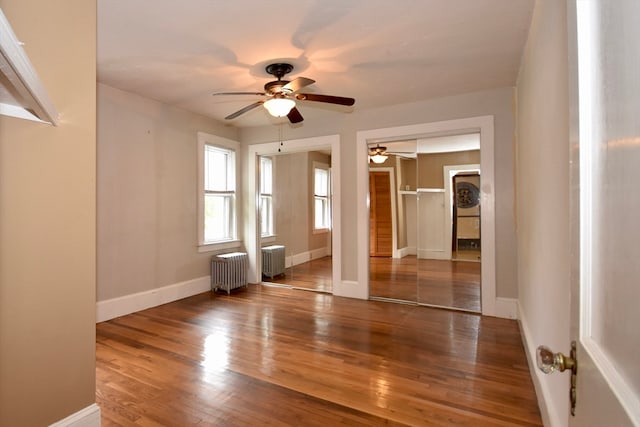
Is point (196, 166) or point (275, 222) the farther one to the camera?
point (275, 222)

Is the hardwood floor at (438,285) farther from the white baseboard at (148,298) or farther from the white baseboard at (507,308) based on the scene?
the white baseboard at (148,298)

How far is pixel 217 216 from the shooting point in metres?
5.26

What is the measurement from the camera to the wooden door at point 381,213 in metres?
5.79

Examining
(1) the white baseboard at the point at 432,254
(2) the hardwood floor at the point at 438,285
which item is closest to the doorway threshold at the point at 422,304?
(2) the hardwood floor at the point at 438,285

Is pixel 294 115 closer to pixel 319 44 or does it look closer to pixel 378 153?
pixel 319 44

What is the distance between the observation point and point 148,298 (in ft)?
13.4

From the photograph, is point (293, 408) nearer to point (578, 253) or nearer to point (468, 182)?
point (578, 253)

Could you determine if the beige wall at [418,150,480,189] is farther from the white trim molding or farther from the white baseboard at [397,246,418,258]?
the white trim molding

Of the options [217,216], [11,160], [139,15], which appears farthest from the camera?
[217,216]

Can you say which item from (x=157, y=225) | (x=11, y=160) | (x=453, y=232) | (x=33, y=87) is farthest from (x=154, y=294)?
(x=453, y=232)

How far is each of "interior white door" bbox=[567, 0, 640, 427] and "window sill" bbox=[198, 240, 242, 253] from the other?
4706mm

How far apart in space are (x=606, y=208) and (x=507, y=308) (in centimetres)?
366

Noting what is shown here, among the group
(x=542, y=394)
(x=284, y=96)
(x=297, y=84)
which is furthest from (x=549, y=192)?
(x=284, y=96)

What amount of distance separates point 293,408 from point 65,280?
145 centimetres
